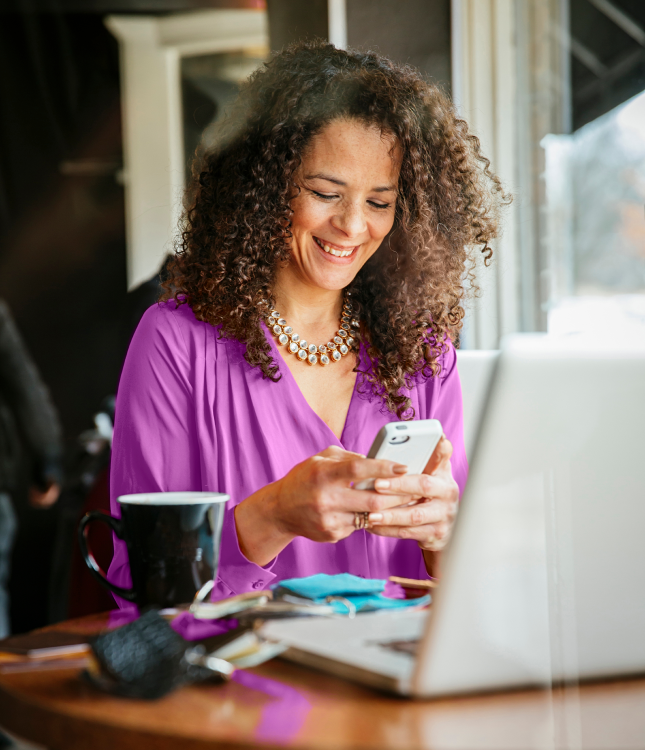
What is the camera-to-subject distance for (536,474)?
507 mm

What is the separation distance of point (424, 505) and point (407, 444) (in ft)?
0.26

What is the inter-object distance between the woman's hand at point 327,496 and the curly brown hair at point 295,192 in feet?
1.30

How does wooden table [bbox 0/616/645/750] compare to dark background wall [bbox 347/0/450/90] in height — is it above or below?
below

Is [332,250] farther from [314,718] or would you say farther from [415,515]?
[314,718]

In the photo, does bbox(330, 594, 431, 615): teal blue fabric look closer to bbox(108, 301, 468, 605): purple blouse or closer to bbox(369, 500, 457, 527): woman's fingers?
bbox(369, 500, 457, 527): woman's fingers

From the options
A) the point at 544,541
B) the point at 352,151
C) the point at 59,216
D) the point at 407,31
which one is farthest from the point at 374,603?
the point at 59,216

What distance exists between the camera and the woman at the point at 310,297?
1.20 metres

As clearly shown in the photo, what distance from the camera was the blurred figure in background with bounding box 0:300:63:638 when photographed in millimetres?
2621

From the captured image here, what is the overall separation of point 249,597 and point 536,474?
0.36m

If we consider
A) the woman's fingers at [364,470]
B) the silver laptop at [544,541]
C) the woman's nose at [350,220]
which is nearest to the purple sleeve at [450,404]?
the woman's nose at [350,220]

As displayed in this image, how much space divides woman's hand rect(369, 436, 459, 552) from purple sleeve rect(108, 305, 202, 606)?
379 mm

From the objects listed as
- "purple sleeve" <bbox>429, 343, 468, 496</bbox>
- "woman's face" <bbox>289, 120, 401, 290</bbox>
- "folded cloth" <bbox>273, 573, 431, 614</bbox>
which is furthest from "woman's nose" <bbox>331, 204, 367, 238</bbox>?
"folded cloth" <bbox>273, 573, 431, 614</bbox>

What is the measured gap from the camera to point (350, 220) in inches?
51.1

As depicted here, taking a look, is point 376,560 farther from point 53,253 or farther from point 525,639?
point 53,253
